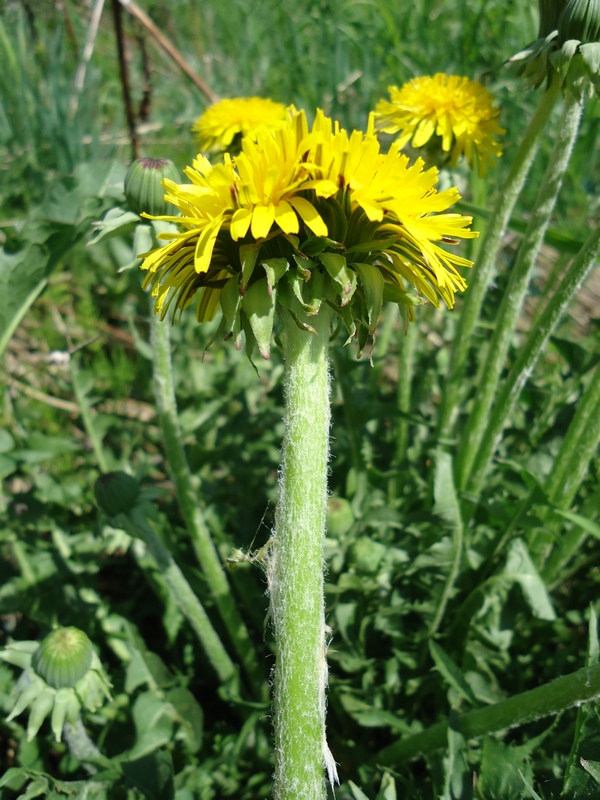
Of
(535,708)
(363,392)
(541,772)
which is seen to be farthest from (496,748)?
(363,392)

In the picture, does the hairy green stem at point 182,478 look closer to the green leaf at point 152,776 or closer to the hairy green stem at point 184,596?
the hairy green stem at point 184,596

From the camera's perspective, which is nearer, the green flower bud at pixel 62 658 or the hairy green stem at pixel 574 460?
the green flower bud at pixel 62 658

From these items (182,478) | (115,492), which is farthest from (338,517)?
(115,492)

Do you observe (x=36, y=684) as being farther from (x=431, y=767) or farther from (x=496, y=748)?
(x=496, y=748)

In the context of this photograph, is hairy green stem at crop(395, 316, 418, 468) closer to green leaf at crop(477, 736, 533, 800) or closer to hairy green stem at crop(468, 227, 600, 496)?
hairy green stem at crop(468, 227, 600, 496)

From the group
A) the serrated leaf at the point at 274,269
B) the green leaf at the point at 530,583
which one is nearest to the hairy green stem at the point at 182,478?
the serrated leaf at the point at 274,269

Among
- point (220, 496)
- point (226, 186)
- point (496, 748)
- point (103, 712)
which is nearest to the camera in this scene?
point (226, 186)

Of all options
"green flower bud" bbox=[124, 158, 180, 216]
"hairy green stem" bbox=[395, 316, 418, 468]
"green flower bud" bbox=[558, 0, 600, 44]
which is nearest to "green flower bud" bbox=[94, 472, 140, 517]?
"green flower bud" bbox=[124, 158, 180, 216]
